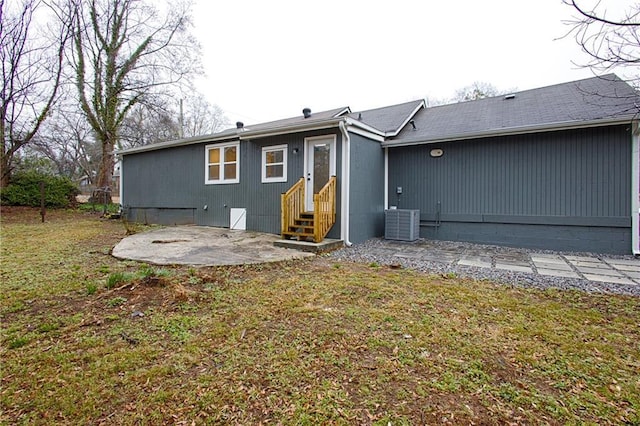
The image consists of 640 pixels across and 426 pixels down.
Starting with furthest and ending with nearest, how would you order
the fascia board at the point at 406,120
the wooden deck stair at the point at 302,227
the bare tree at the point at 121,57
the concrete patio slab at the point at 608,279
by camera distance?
1. the bare tree at the point at 121,57
2. the fascia board at the point at 406,120
3. the wooden deck stair at the point at 302,227
4. the concrete patio slab at the point at 608,279

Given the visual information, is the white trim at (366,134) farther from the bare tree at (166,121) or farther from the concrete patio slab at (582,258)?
the bare tree at (166,121)

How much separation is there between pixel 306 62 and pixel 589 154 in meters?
17.8

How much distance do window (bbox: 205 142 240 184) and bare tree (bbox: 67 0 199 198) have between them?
8.75 m

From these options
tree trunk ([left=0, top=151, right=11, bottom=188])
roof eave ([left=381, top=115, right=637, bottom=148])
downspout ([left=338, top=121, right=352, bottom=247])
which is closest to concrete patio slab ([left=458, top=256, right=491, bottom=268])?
downspout ([left=338, top=121, right=352, bottom=247])

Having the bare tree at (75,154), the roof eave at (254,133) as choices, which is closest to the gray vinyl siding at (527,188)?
the roof eave at (254,133)

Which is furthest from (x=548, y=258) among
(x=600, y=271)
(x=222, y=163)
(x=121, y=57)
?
(x=121, y=57)

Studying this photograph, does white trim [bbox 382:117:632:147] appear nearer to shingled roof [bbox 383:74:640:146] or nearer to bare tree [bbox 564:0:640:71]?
shingled roof [bbox 383:74:640:146]

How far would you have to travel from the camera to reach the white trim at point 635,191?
5645mm

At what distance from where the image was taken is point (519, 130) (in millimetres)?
6395

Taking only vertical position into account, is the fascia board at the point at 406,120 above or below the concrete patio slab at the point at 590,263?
above

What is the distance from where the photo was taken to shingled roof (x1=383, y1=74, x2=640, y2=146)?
591 centimetres

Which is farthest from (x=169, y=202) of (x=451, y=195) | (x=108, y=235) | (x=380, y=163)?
(x=451, y=195)

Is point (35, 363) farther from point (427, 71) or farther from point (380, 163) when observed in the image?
point (427, 71)

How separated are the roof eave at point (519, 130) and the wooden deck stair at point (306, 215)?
2.44 m
